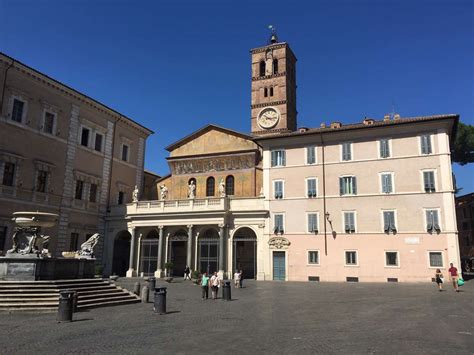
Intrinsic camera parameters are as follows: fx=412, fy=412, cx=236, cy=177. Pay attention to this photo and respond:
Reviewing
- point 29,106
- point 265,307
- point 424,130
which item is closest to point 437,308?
point 265,307

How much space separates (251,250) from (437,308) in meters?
24.8

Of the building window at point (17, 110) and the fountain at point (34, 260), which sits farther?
the building window at point (17, 110)

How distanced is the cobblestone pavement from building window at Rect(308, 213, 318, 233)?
48.3 ft

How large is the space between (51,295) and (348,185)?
2329cm

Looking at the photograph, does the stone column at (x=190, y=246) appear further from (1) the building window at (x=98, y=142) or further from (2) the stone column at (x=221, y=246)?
(1) the building window at (x=98, y=142)

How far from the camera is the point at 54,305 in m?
14.4

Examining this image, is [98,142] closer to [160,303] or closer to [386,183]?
[386,183]

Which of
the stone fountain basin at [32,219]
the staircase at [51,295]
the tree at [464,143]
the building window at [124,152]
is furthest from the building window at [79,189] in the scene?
the tree at [464,143]

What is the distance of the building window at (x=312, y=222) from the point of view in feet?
105

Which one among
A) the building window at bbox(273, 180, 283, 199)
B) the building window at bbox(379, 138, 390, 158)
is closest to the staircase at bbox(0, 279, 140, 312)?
the building window at bbox(273, 180, 283, 199)

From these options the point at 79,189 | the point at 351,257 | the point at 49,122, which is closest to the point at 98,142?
the point at 79,189

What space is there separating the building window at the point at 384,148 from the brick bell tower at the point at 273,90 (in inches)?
652

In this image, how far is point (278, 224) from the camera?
3328 centimetres

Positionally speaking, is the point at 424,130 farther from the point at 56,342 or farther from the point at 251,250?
the point at 56,342
